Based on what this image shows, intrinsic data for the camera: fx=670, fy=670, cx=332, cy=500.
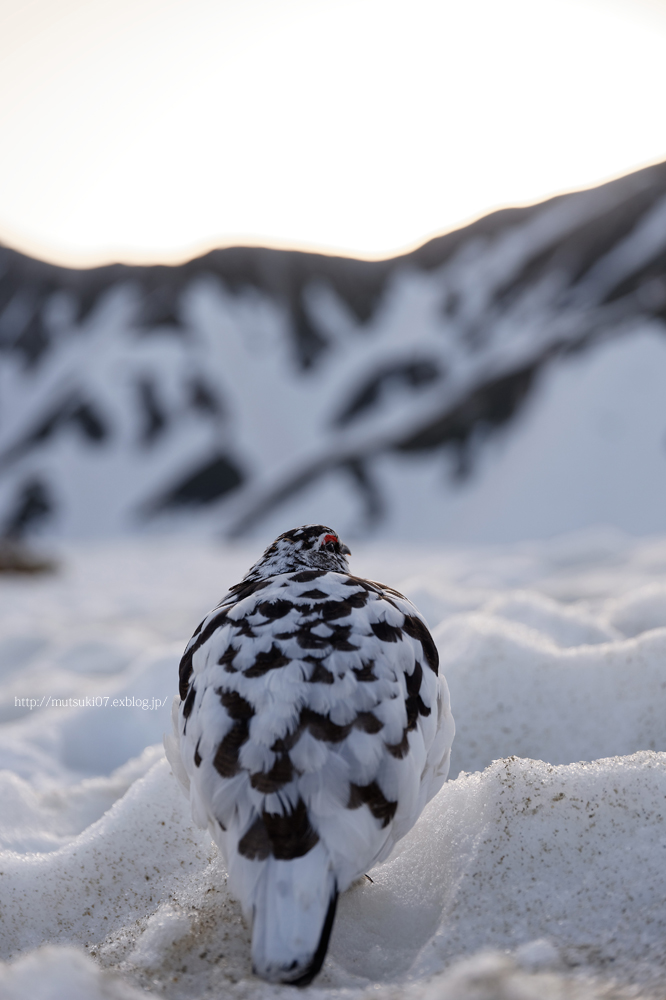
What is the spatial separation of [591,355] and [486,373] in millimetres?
7877

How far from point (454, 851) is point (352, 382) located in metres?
31.5

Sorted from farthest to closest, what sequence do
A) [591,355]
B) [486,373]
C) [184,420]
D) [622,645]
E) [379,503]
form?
[184,420] < [486,373] < [379,503] < [591,355] < [622,645]

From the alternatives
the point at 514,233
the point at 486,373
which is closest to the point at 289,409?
the point at 486,373

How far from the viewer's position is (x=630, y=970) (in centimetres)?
114

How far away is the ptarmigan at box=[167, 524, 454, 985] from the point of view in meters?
1.30

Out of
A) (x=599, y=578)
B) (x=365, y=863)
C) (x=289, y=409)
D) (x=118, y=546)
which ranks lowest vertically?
(x=289, y=409)

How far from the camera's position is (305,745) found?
1396 mm

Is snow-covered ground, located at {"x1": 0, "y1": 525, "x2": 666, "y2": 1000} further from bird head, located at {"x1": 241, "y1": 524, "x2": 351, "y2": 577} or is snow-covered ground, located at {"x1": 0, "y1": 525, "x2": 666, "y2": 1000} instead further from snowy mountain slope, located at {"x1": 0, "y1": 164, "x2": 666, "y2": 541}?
snowy mountain slope, located at {"x1": 0, "y1": 164, "x2": 666, "y2": 541}

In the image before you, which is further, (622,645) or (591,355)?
(591,355)

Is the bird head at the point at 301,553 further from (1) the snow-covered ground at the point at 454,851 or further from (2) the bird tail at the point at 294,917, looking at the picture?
(2) the bird tail at the point at 294,917

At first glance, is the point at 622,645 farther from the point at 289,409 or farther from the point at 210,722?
the point at 289,409

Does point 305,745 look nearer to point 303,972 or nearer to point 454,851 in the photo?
point 303,972

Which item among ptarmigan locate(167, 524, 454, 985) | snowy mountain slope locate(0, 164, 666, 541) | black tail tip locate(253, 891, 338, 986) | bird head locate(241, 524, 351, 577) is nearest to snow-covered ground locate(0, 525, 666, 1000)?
black tail tip locate(253, 891, 338, 986)

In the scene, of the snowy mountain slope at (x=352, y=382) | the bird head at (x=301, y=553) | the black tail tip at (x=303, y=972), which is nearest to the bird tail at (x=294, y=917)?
the black tail tip at (x=303, y=972)
